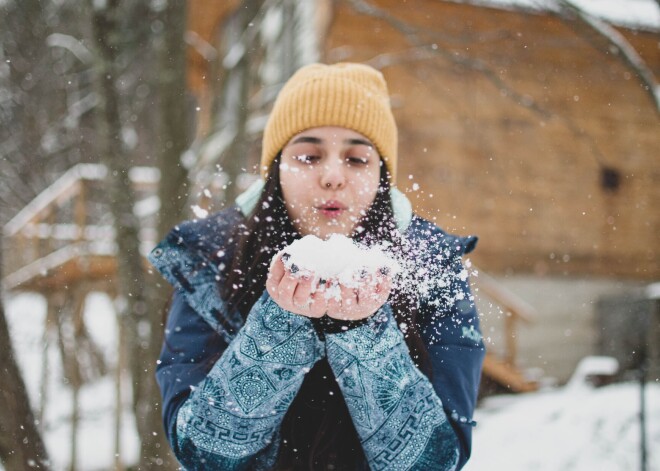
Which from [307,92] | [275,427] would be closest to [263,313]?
[275,427]

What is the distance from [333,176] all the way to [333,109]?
24 cm

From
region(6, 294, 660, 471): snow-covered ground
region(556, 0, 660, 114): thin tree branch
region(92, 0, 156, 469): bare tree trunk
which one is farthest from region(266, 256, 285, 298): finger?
region(556, 0, 660, 114): thin tree branch

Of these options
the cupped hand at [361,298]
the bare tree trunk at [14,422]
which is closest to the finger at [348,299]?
the cupped hand at [361,298]

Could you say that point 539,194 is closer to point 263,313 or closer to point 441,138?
point 441,138

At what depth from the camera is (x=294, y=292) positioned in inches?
34.6

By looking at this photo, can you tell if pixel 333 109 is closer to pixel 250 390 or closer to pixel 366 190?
pixel 366 190

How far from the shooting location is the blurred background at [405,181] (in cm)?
262

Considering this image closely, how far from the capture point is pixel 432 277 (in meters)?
1.10

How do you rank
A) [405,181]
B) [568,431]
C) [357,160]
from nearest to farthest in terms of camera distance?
[357,160] → [405,181] → [568,431]

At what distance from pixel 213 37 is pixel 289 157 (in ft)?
23.6

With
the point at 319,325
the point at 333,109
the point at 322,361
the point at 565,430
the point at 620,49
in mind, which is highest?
the point at 620,49

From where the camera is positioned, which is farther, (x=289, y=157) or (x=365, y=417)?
(x=289, y=157)

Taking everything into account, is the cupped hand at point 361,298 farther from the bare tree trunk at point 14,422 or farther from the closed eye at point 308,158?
the bare tree trunk at point 14,422

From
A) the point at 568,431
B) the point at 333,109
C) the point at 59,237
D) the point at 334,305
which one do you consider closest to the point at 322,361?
the point at 334,305
